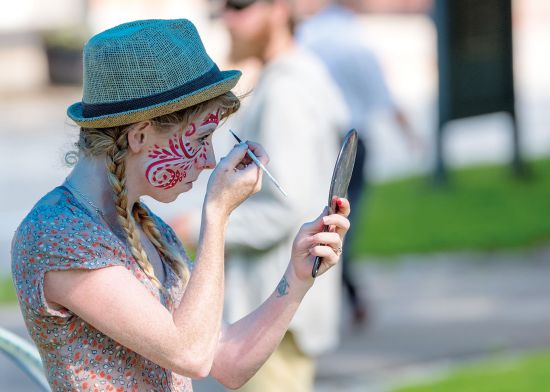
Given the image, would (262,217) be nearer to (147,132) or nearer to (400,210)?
(147,132)

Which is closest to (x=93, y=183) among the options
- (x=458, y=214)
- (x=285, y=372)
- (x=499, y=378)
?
(x=285, y=372)

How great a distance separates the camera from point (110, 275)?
222 cm

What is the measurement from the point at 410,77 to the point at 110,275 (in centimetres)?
1969

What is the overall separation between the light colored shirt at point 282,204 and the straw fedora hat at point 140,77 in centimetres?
157

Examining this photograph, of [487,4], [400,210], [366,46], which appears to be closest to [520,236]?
[400,210]

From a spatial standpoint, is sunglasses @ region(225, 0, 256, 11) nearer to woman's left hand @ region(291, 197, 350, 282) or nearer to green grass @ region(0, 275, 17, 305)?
woman's left hand @ region(291, 197, 350, 282)

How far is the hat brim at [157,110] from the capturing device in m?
2.25

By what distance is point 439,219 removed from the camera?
31.9 ft

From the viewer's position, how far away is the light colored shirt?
153 inches

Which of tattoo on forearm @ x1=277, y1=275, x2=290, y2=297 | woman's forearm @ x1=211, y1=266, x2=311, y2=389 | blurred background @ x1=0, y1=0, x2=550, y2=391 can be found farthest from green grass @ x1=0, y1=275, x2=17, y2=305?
tattoo on forearm @ x1=277, y1=275, x2=290, y2=297

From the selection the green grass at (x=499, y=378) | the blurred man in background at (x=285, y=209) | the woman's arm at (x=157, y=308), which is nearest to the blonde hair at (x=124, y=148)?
the woman's arm at (x=157, y=308)

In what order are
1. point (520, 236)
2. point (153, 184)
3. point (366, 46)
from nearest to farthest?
point (153, 184)
point (366, 46)
point (520, 236)

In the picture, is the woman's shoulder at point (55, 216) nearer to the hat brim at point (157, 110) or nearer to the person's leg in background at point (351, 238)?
the hat brim at point (157, 110)

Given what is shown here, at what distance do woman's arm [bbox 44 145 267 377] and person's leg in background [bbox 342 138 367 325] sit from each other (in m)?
4.34
